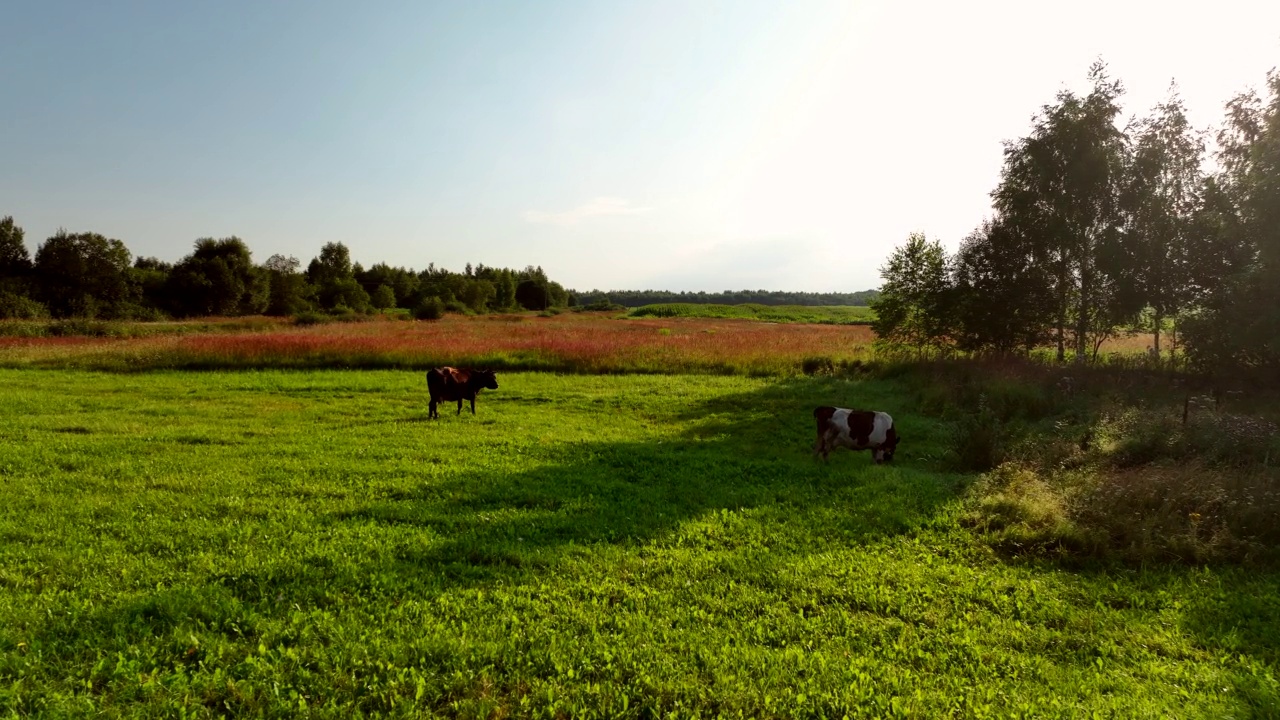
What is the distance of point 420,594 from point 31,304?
2403 inches

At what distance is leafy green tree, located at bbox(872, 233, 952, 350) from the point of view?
24.2 metres

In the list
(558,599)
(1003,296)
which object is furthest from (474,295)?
(558,599)

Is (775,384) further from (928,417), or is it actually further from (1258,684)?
(1258,684)

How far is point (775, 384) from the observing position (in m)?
21.3

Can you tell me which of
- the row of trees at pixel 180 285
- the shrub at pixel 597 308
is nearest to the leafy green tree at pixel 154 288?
the row of trees at pixel 180 285

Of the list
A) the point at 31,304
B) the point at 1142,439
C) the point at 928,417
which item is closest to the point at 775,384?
the point at 928,417

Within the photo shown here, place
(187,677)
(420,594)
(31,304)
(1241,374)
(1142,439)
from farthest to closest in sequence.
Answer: (31,304) < (1241,374) < (1142,439) < (420,594) < (187,677)

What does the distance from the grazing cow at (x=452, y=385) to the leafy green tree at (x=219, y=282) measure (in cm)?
6046

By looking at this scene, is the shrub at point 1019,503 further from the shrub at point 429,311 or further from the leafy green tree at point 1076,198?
the shrub at point 429,311

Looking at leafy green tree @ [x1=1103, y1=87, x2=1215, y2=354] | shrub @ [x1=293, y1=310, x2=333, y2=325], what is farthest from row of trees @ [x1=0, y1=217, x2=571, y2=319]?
leafy green tree @ [x1=1103, y1=87, x2=1215, y2=354]

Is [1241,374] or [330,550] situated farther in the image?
[1241,374]

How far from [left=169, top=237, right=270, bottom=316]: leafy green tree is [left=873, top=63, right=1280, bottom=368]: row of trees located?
6828cm

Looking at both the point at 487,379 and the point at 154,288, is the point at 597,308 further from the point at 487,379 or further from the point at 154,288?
the point at 487,379

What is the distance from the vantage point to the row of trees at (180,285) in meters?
50.1
